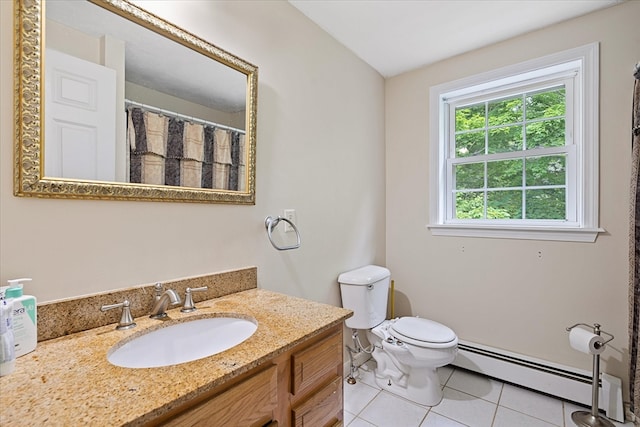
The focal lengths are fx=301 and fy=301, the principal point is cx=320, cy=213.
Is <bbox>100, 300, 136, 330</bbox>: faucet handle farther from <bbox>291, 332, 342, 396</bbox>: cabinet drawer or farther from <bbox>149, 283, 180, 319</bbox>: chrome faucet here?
<bbox>291, 332, 342, 396</bbox>: cabinet drawer

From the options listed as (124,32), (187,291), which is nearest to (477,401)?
(187,291)

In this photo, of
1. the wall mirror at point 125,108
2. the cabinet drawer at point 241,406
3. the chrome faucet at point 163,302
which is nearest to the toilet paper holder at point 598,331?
the cabinet drawer at point 241,406

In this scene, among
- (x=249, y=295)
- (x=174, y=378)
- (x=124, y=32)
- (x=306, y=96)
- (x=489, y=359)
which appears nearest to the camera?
(x=174, y=378)

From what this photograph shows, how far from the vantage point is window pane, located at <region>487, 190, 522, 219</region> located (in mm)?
2129

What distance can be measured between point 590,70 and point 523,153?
0.56 metres

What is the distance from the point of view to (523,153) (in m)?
2.10

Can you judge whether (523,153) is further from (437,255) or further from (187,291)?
(187,291)

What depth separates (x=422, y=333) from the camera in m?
1.87

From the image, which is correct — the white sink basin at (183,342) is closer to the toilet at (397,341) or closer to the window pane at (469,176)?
the toilet at (397,341)

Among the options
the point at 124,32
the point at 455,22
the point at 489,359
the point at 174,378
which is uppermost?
the point at 455,22

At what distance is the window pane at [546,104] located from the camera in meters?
2.02

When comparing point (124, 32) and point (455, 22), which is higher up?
point (455, 22)

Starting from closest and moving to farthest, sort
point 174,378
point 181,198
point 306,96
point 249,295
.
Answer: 1. point 174,378
2. point 181,198
3. point 249,295
4. point 306,96

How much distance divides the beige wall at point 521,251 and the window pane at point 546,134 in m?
0.26
